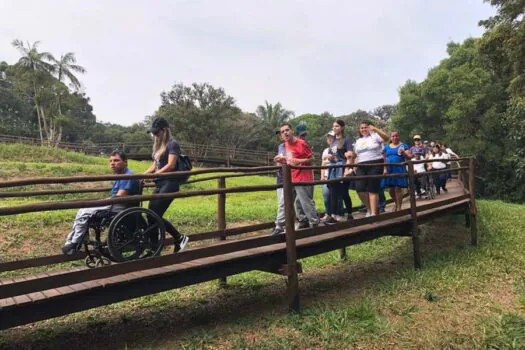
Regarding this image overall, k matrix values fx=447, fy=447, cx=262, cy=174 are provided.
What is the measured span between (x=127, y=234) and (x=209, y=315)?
142 centimetres

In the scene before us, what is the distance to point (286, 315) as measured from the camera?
15.3 ft

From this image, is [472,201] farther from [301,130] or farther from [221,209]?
[221,209]

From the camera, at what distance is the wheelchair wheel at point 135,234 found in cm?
392

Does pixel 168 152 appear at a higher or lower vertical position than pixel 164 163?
higher

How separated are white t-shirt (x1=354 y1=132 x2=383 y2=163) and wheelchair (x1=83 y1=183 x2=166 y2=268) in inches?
140

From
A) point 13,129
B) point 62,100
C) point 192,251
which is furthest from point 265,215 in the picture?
point 13,129

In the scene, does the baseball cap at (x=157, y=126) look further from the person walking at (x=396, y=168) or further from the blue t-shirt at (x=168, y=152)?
the person walking at (x=396, y=168)

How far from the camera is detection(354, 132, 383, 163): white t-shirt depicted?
260 inches

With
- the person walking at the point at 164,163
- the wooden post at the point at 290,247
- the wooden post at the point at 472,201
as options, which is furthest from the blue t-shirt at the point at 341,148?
the wooden post at the point at 472,201

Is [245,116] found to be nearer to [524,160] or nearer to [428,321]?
[524,160]

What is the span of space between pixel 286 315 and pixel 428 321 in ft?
4.85

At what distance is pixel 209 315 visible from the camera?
4.84 meters

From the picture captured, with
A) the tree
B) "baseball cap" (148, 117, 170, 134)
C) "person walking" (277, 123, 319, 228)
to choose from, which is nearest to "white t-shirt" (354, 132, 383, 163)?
"person walking" (277, 123, 319, 228)

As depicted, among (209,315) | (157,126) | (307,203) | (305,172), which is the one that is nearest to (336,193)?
(307,203)
